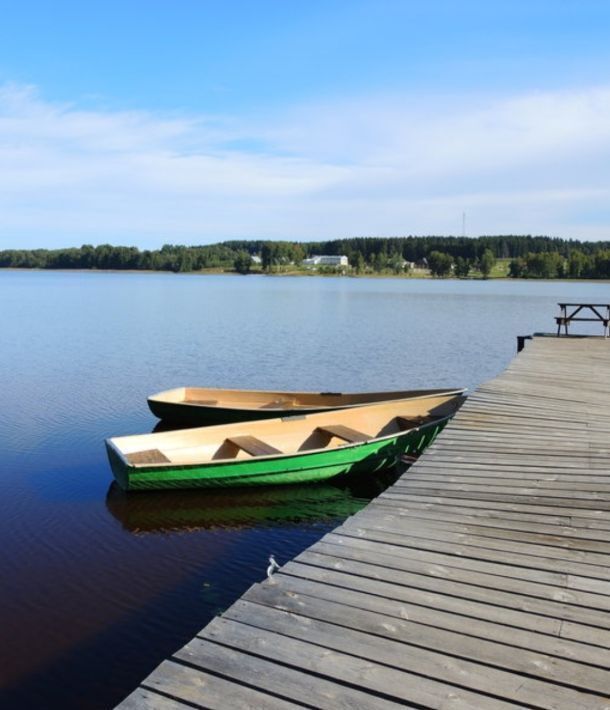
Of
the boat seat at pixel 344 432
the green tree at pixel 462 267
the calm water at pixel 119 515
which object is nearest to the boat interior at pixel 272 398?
the calm water at pixel 119 515

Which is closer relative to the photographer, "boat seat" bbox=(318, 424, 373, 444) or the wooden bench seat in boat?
"boat seat" bbox=(318, 424, 373, 444)

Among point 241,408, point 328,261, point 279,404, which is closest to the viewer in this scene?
point 241,408

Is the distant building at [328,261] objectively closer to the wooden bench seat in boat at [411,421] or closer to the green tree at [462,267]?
the green tree at [462,267]

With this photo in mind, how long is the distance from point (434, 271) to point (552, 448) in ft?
482

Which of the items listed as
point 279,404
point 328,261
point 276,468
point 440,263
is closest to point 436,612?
point 276,468

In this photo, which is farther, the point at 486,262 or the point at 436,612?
the point at 486,262

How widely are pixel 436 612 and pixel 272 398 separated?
1186 centimetres

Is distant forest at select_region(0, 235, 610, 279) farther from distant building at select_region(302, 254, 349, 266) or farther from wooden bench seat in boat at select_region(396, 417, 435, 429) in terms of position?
wooden bench seat in boat at select_region(396, 417, 435, 429)

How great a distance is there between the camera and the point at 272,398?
15914 millimetres

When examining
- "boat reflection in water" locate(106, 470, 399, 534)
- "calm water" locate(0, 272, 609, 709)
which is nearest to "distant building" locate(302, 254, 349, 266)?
"calm water" locate(0, 272, 609, 709)

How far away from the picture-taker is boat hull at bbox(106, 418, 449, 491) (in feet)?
34.4

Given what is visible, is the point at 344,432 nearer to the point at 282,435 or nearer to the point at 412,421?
the point at 282,435

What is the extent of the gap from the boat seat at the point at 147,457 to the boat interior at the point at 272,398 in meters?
4.15

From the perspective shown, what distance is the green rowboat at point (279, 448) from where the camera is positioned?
34.8 feet
